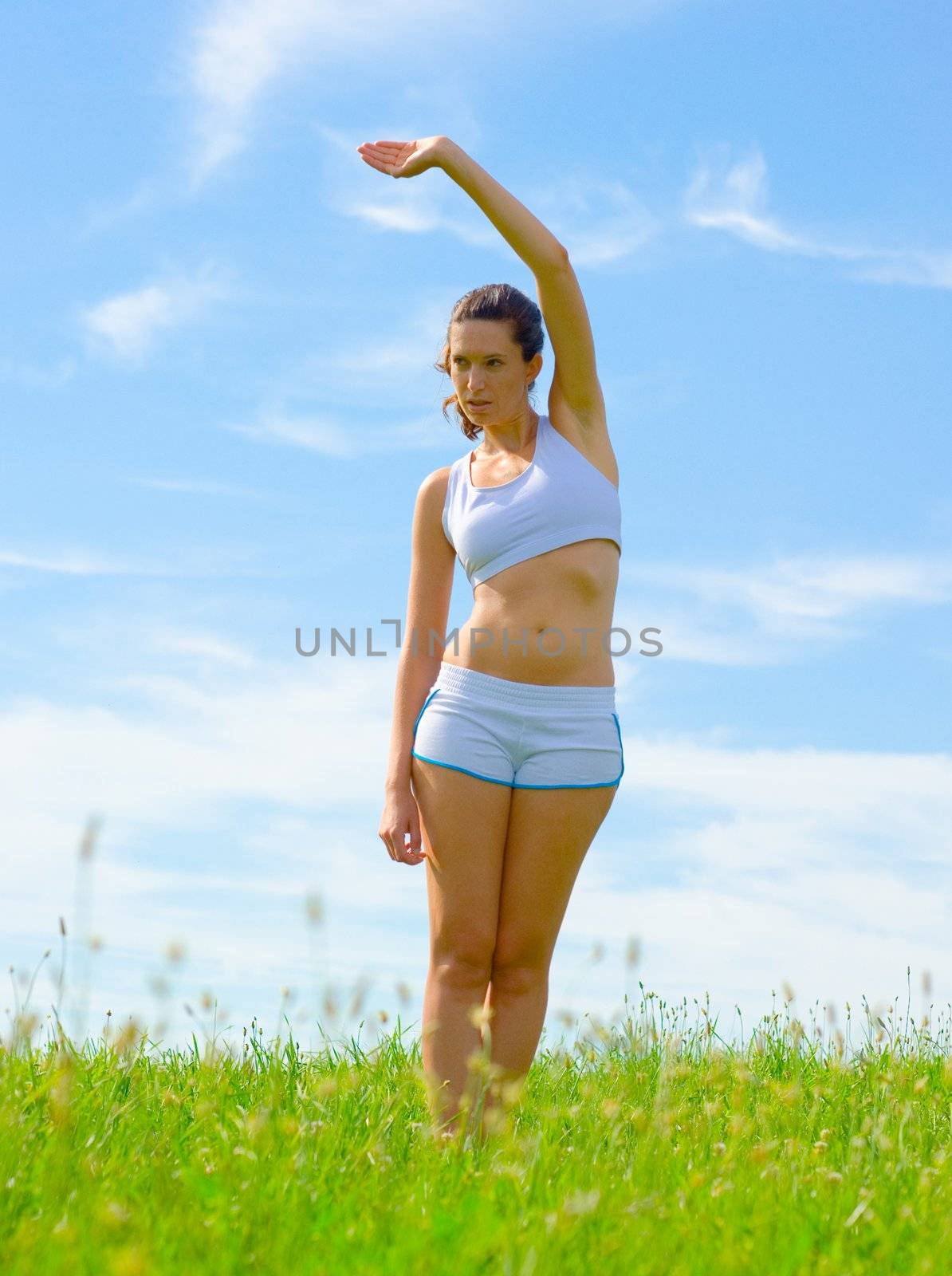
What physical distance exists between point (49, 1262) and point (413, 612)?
2906mm

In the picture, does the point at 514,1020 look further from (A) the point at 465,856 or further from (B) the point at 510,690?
(B) the point at 510,690

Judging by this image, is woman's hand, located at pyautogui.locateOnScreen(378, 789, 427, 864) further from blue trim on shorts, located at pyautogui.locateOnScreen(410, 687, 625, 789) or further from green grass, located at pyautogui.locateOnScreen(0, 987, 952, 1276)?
green grass, located at pyautogui.locateOnScreen(0, 987, 952, 1276)

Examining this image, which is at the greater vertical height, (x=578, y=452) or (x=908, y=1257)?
(x=578, y=452)

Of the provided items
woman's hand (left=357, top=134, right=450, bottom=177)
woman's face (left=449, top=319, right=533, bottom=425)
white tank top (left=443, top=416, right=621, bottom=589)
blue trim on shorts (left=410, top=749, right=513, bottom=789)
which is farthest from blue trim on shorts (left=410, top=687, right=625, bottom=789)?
woman's hand (left=357, top=134, right=450, bottom=177)

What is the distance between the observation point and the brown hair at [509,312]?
5016 mm

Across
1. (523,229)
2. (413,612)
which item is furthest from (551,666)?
(523,229)

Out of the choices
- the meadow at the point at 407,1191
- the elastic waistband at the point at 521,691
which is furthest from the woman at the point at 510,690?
the meadow at the point at 407,1191

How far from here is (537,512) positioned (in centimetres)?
480

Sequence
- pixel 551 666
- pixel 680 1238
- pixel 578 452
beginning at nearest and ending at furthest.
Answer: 1. pixel 680 1238
2. pixel 551 666
3. pixel 578 452

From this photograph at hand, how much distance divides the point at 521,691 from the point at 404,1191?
1.75m

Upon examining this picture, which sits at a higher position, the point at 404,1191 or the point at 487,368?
the point at 487,368

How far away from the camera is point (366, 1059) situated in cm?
646

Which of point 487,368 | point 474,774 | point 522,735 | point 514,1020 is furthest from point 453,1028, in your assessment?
point 487,368

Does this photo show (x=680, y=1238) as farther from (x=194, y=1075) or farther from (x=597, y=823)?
(x=194, y=1075)
